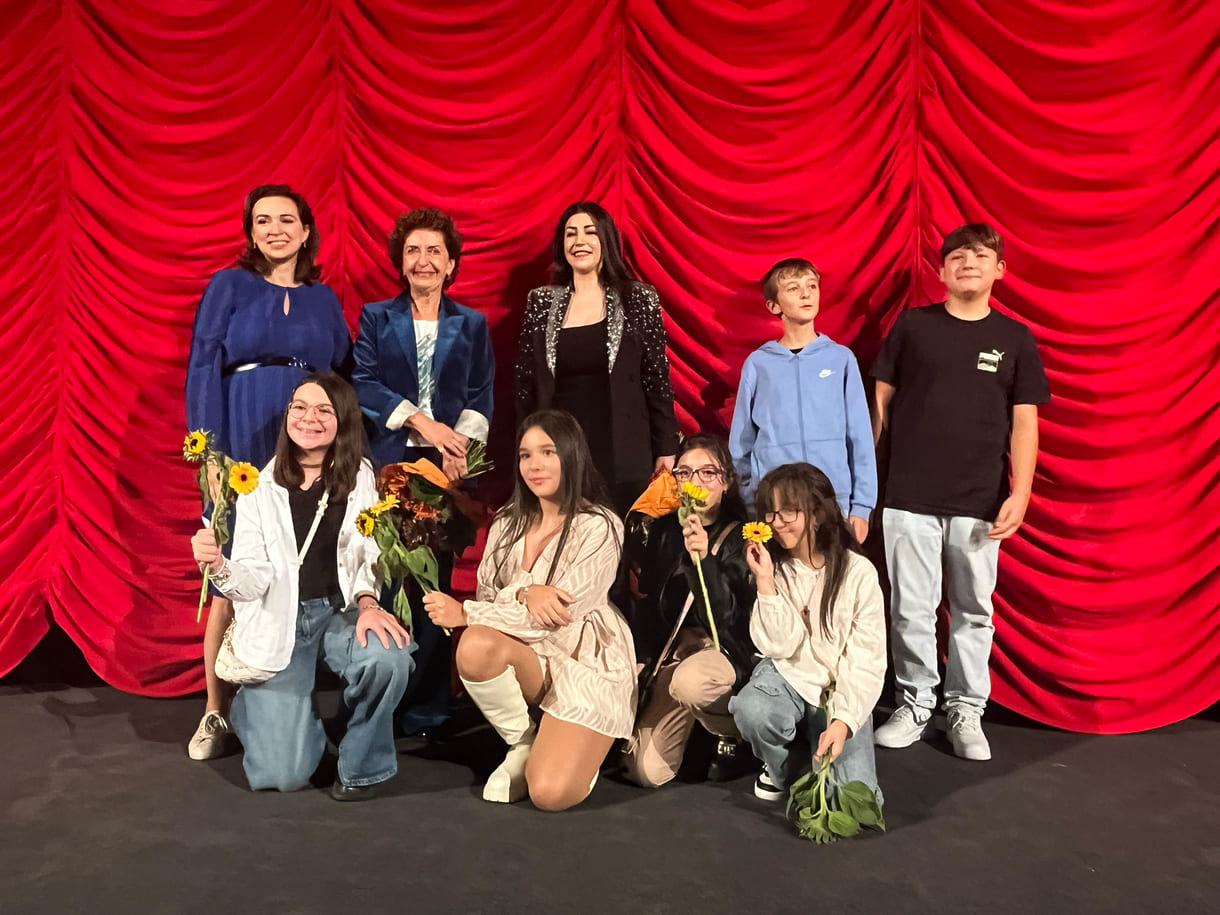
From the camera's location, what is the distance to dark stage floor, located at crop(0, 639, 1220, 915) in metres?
1.98

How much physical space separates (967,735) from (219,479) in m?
2.29

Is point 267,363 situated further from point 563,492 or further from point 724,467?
point 724,467

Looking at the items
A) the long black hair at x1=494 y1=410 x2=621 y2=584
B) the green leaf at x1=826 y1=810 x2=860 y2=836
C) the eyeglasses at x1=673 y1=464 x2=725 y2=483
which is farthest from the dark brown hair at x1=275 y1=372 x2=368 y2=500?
the green leaf at x1=826 y1=810 x2=860 y2=836

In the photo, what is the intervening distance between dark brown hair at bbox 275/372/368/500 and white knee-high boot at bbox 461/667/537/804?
671mm

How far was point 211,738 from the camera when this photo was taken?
9.27ft

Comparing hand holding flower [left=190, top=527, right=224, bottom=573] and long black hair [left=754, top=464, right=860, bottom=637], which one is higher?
long black hair [left=754, top=464, right=860, bottom=637]

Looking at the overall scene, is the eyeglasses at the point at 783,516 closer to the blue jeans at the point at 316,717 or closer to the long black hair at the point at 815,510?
the long black hair at the point at 815,510

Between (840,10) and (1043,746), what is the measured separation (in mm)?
2568

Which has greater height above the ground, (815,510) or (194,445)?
(194,445)

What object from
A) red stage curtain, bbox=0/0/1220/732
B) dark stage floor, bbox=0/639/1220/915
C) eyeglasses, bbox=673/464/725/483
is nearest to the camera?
dark stage floor, bbox=0/639/1220/915

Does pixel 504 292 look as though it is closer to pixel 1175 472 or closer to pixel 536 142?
pixel 536 142

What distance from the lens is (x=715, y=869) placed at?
2.10 m

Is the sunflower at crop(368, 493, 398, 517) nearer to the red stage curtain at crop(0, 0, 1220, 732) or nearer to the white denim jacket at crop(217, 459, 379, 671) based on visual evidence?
the white denim jacket at crop(217, 459, 379, 671)

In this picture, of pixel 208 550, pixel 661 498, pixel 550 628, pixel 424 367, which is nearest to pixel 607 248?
pixel 424 367
